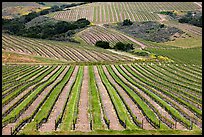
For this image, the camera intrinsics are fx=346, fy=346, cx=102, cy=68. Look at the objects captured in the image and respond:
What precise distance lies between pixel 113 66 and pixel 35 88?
22767 millimetres

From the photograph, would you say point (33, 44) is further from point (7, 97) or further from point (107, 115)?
point (107, 115)

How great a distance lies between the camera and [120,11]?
483ft

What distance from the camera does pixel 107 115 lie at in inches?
1034

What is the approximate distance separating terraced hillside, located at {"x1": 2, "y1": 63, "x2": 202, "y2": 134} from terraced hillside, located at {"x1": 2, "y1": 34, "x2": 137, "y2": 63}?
1741cm

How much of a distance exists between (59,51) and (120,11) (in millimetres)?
75296

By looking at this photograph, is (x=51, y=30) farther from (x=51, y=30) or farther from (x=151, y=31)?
(x=151, y=31)

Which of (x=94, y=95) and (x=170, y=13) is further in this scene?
(x=170, y=13)

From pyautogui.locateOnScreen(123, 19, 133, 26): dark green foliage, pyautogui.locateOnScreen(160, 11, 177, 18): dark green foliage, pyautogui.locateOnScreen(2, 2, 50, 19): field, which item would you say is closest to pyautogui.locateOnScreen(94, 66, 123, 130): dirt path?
pyautogui.locateOnScreen(123, 19, 133, 26): dark green foliage

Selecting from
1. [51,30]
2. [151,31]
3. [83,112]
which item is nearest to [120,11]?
[151,31]

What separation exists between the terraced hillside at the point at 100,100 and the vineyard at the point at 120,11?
283ft

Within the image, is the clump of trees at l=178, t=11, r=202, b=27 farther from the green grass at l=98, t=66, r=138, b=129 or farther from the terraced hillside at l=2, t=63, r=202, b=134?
the green grass at l=98, t=66, r=138, b=129

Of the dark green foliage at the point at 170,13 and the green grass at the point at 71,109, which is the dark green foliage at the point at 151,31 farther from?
the green grass at the point at 71,109

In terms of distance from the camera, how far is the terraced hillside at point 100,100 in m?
24.0

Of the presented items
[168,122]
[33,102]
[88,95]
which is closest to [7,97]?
[33,102]
